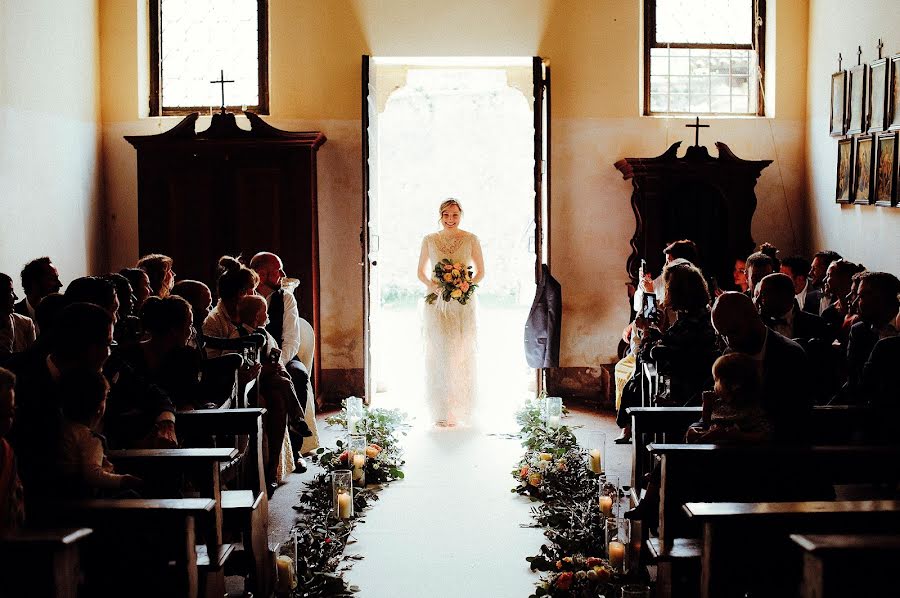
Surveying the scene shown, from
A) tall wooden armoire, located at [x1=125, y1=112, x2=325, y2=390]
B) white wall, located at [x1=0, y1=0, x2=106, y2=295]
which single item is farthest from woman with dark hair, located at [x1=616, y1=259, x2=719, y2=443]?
white wall, located at [x1=0, y1=0, x2=106, y2=295]

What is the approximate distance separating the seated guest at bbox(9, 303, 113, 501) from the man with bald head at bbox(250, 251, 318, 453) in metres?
3.28

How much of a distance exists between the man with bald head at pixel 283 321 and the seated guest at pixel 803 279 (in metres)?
3.67

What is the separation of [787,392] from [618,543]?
1.18 metres

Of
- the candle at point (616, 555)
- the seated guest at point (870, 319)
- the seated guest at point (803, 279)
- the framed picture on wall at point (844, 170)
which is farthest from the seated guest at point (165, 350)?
the framed picture on wall at point (844, 170)

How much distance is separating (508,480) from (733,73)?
4.94m

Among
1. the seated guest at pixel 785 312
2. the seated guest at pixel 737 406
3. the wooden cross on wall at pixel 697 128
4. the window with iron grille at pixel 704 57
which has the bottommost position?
the seated guest at pixel 737 406

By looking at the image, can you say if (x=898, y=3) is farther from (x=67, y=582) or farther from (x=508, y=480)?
(x=67, y=582)

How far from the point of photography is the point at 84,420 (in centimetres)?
360

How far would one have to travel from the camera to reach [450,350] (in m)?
9.13

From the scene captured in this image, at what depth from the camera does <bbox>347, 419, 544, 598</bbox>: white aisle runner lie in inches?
203

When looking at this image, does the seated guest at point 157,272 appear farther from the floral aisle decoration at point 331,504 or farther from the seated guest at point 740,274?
the seated guest at point 740,274

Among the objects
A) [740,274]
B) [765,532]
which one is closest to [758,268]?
[740,274]

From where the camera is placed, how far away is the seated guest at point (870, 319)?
5324 mm

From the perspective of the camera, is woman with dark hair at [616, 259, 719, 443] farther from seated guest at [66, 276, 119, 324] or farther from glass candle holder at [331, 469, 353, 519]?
seated guest at [66, 276, 119, 324]
